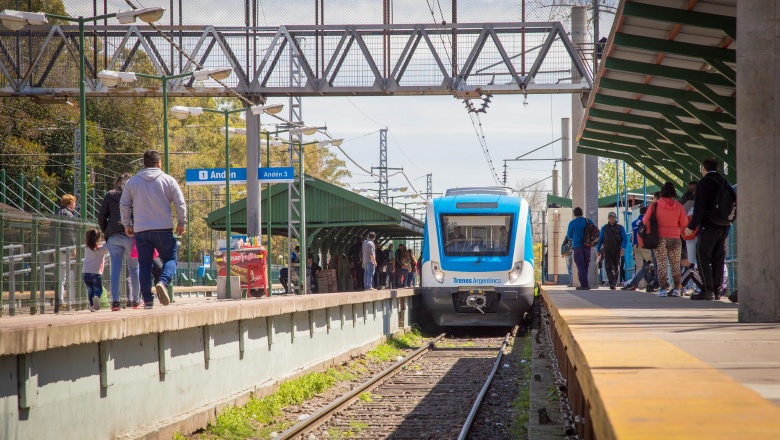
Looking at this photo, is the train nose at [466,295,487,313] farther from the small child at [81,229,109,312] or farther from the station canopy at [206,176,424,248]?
the station canopy at [206,176,424,248]

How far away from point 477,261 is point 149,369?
46.5 ft

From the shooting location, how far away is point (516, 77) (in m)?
27.5

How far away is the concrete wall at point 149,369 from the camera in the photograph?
593 centimetres

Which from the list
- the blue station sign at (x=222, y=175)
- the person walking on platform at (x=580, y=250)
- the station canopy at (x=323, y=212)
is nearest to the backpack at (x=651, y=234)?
the person walking on platform at (x=580, y=250)

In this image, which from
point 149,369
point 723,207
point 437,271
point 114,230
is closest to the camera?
point 149,369

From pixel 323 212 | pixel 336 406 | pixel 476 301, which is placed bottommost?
pixel 336 406

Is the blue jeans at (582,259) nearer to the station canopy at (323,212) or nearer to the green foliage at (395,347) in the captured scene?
the green foliage at (395,347)

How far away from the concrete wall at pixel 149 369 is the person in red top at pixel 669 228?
450 cm

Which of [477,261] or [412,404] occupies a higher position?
[477,261]

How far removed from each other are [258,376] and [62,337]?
200 inches

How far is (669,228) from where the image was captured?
13969mm

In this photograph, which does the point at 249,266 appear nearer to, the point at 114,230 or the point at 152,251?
the point at 114,230

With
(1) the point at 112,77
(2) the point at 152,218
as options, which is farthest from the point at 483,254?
(2) the point at 152,218

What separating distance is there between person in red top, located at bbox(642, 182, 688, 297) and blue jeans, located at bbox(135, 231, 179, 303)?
650cm
